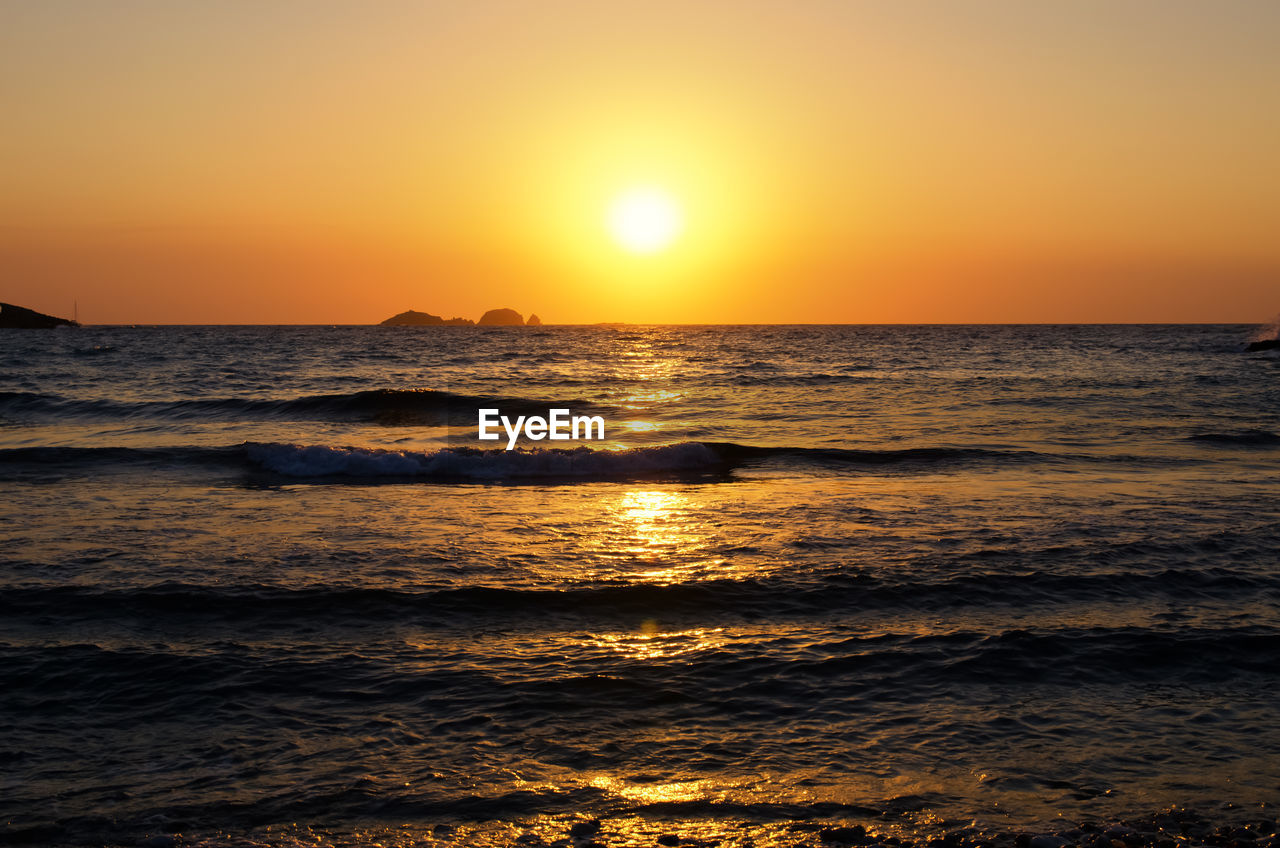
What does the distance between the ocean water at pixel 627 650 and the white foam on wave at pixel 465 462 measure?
120 mm

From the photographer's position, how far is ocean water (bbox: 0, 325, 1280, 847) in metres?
4.63

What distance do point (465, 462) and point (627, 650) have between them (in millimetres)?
10421

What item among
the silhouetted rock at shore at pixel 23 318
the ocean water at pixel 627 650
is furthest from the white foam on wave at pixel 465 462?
the silhouetted rock at shore at pixel 23 318

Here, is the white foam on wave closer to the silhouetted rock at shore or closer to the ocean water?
the ocean water

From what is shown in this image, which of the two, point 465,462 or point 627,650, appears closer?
point 627,650

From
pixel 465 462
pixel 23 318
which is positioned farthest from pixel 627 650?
pixel 23 318

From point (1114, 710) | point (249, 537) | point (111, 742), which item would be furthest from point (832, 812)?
→ point (249, 537)

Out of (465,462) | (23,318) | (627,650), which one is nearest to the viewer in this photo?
(627,650)

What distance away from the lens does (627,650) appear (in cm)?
678

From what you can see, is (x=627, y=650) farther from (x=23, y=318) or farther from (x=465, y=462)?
(x=23, y=318)

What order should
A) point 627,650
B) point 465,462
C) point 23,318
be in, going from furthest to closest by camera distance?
point 23,318
point 465,462
point 627,650

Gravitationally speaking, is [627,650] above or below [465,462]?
below

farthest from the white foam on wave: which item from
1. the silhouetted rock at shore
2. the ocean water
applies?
the silhouetted rock at shore

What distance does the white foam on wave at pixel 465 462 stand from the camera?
16328 millimetres
